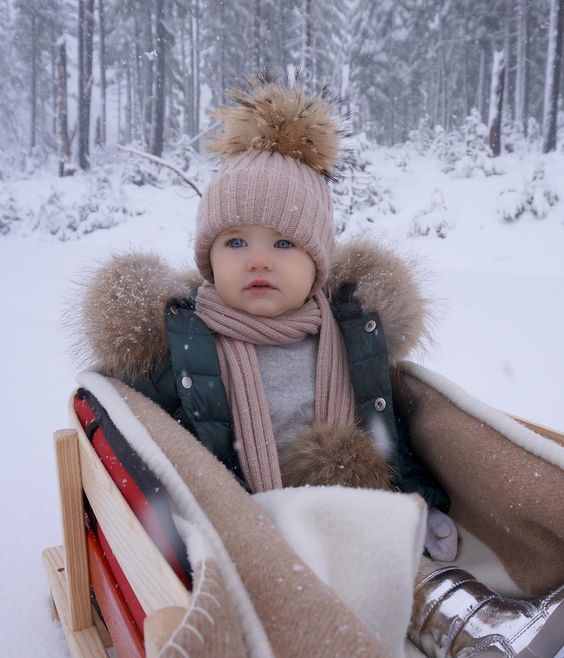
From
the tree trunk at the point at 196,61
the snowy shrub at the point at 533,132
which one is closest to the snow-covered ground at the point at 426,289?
the snowy shrub at the point at 533,132

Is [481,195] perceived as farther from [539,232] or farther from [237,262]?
[237,262]

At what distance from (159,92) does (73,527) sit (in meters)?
6.82

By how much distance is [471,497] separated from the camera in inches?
42.3

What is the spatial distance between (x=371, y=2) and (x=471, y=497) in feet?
20.5

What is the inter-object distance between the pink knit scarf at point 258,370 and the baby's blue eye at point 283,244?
0.15 meters

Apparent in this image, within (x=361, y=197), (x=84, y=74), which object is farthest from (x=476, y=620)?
(x=84, y=74)

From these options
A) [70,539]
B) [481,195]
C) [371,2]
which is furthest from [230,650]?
[371,2]

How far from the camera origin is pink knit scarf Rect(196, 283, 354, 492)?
3.46 feet

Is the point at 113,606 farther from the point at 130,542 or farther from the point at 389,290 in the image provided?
the point at 389,290

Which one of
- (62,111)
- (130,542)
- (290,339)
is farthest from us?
(62,111)

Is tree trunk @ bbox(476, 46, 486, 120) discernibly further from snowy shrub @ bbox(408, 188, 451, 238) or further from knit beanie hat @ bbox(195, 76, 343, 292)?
knit beanie hat @ bbox(195, 76, 343, 292)

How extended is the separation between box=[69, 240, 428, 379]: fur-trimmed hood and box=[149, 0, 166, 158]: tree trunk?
6.03 metres

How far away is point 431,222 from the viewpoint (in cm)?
502

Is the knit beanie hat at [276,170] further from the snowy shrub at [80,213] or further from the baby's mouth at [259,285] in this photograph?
the snowy shrub at [80,213]
